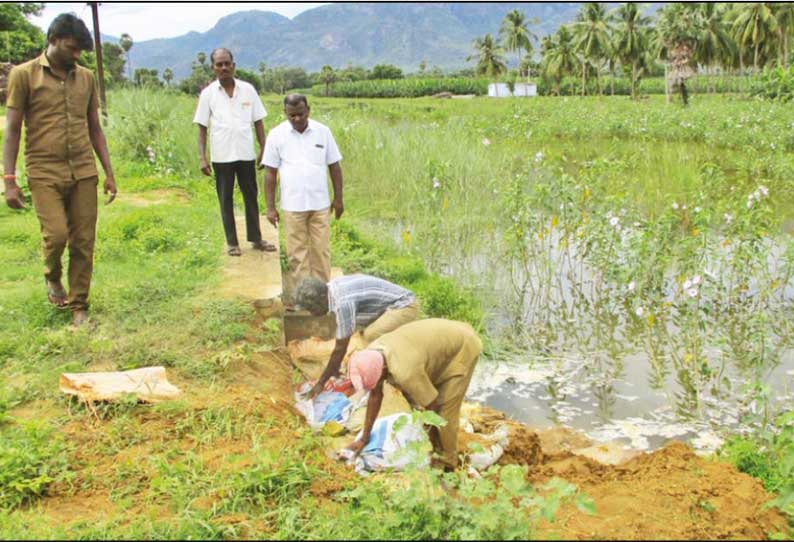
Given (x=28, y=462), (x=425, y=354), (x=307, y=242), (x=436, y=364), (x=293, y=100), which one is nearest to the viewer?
(x=28, y=462)

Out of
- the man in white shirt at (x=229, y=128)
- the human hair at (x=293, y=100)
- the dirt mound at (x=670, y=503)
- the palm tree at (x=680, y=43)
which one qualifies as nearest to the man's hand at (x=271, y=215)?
the man in white shirt at (x=229, y=128)

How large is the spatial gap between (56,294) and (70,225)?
47cm

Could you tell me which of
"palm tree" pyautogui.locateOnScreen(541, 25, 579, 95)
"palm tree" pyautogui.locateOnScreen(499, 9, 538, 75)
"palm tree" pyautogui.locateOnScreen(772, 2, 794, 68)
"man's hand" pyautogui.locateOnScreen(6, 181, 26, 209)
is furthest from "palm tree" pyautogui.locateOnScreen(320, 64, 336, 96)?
"man's hand" pyautogui.locateOnScreen(6, 181, 26, 209)

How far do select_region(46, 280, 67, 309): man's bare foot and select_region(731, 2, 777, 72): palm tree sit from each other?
32795 mm

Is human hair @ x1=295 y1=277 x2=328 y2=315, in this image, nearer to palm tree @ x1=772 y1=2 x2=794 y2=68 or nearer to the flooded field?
the flooded field

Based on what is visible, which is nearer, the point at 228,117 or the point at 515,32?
the point at 228,117

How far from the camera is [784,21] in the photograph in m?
32.0

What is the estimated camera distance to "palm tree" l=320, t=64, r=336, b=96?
4945 centimetres

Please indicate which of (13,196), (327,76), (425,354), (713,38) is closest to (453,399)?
(425,354)

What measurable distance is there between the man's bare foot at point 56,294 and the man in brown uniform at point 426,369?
2376mm

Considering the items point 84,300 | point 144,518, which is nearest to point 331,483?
point 144,518

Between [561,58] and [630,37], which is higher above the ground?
[630,37]

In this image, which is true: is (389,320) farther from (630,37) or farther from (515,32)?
(515,32)

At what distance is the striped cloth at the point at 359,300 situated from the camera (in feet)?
13.7
